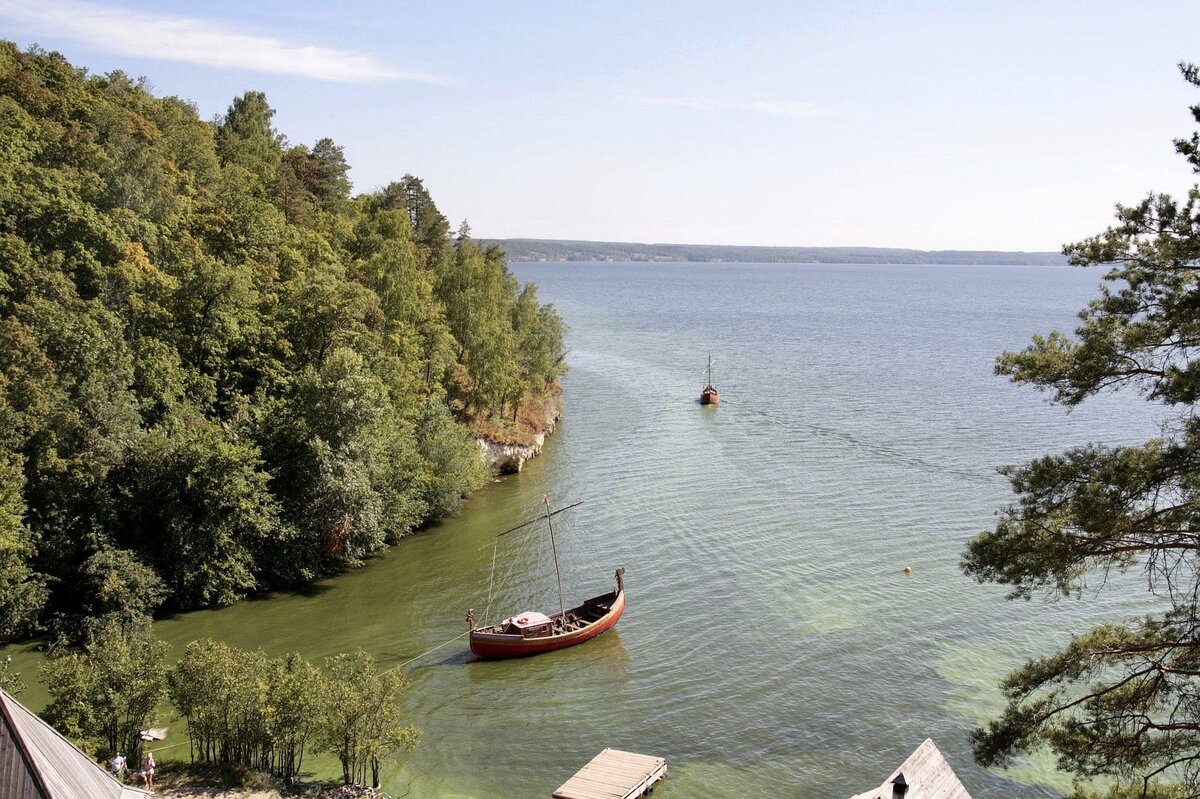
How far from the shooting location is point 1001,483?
51031 mm

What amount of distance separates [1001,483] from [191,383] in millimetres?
42662

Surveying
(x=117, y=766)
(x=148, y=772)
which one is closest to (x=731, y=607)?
(x=148, y=772)

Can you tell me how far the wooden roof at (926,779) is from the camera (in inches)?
844

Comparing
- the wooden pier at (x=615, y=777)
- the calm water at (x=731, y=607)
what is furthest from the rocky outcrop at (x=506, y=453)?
the wooden pier at (x=615, y=777)

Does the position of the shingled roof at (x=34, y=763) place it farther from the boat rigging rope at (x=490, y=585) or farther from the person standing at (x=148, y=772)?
the boat rigging rope at (x=490, y=585)

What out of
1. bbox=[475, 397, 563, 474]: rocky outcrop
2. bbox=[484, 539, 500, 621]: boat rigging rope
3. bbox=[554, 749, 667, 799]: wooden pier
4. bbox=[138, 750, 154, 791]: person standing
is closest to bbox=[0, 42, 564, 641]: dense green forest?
bbox=[475, 397, 563, 474]: rocky outcrop

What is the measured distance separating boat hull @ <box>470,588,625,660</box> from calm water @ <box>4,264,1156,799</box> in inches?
19.8

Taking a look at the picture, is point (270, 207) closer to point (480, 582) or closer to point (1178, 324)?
point (480, 582)

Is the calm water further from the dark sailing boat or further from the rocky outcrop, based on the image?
the rocky outcrop

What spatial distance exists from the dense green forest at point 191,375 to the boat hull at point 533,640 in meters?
9.51

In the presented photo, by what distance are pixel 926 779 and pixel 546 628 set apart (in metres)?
15.3

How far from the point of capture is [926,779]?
72.6ft

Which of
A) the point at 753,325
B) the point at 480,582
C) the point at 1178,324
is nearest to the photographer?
the point at 1178,324

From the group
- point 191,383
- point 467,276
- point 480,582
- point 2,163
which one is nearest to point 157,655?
point 480,582
